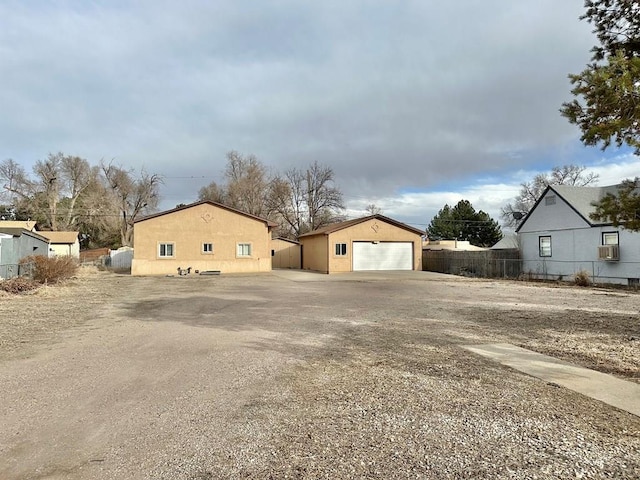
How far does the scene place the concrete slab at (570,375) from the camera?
4422mm

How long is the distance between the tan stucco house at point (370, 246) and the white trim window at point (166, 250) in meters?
10.6

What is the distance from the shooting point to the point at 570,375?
5273 millimetres

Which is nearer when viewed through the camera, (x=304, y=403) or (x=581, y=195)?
(x=304, y=403)

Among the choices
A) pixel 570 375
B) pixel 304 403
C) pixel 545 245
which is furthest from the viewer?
pixel 545 245

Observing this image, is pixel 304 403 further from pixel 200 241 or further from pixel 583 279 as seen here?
pixel 200 241

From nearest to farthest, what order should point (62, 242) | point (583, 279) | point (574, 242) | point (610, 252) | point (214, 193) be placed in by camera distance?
point (583, 279)
point (610, 252)
point (574, 242)
point (62, 242)
point (214, 193)

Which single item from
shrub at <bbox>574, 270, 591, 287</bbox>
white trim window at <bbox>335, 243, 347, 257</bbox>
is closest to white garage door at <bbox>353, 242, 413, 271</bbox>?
white trim window at <bbox>335, 243, 347, 257</bbox>

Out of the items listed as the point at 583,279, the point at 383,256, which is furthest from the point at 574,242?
the point at 383,256

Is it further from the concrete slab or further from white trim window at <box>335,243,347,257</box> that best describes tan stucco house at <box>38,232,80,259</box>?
the concrete slab

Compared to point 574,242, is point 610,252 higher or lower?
lower

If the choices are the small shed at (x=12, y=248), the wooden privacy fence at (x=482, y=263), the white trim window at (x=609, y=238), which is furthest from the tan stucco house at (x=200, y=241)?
the white trim window at (x=609, y=238)

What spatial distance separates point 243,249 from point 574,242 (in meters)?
20.9

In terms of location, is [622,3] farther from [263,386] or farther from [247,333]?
[247,333]

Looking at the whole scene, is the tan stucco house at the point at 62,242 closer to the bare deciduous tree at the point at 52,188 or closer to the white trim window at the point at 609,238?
the bare deciduous tree at the point at 52,188
